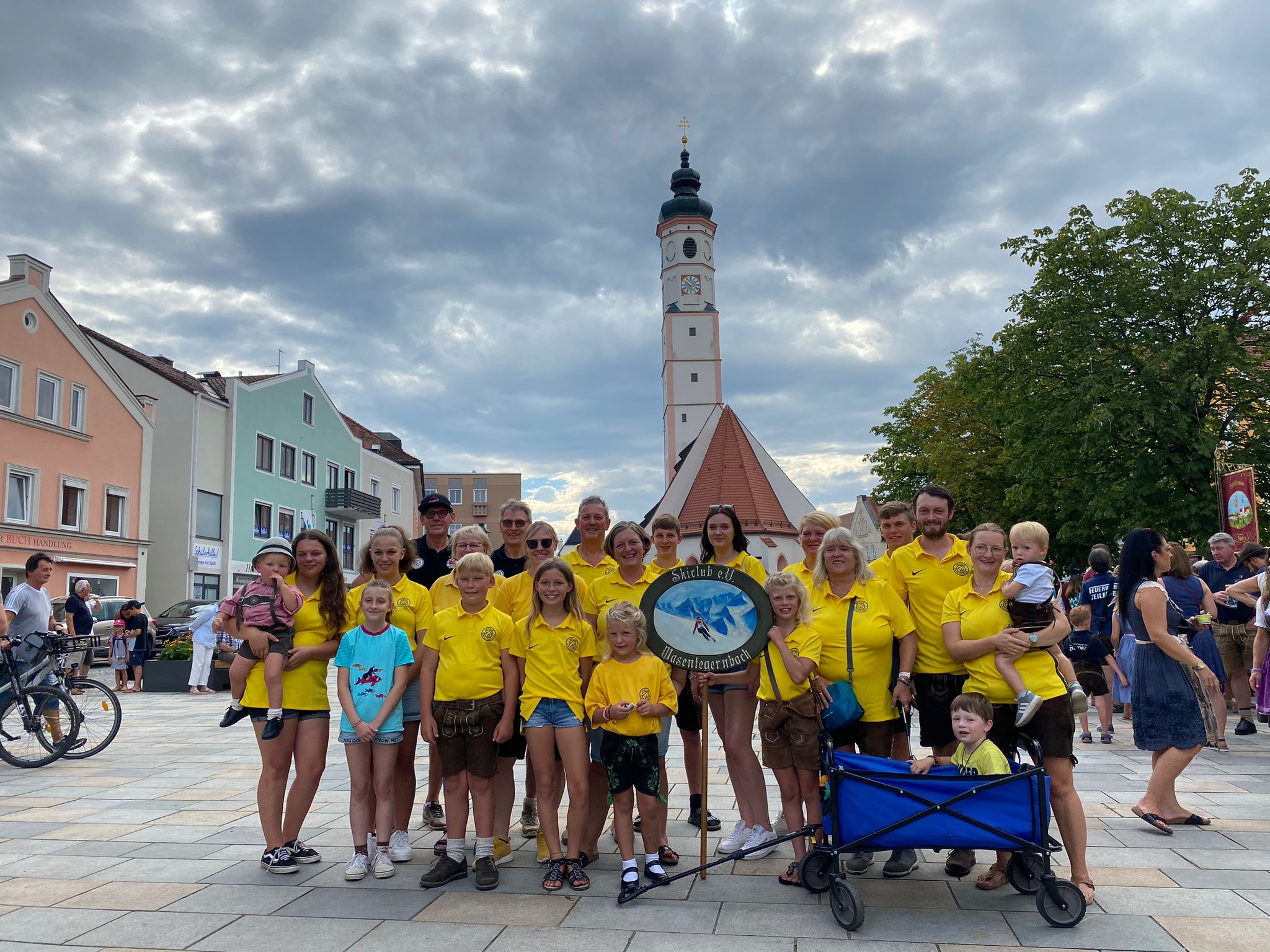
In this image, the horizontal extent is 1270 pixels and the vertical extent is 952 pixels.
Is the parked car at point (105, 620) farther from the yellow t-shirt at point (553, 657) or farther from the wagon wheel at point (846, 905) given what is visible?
the wagon wheel at point (846, 905)

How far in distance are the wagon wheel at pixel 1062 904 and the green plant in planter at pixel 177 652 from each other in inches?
666

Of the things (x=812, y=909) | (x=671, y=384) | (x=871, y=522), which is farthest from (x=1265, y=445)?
(x=871, y=522)

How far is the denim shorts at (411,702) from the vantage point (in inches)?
213

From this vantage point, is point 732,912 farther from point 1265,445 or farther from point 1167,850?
point 1265,445

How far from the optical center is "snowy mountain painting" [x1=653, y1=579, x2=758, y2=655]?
502cm

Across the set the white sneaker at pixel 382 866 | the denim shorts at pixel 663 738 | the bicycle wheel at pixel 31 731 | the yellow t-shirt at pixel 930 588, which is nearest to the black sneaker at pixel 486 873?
the white sneaker at pixel 382 866

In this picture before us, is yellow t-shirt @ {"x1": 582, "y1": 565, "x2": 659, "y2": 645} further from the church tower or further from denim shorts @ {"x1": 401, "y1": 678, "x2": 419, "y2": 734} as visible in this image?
the church tower

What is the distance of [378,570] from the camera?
5.77 meters

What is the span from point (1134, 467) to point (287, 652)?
2367 centimetres

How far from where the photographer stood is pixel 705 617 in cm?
508

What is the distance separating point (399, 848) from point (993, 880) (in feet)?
10.7

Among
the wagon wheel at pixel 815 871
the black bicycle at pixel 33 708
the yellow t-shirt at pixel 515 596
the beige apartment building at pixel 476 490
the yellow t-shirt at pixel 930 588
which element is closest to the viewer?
the wagon wheel at pixel 815 871

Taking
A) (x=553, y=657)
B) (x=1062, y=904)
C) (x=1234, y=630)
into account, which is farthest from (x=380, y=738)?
(x=1234, y=630)

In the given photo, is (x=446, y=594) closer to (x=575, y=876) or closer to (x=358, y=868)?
(x=358, y=868)
